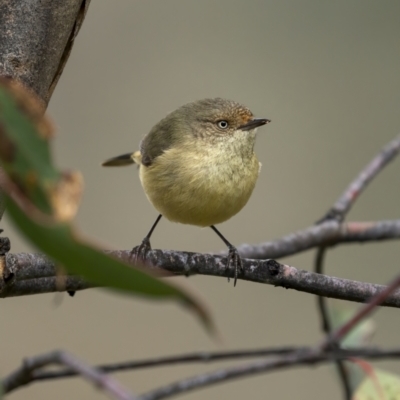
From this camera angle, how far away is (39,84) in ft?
3.75

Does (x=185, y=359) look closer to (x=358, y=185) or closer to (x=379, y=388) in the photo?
(x=379, y=388)

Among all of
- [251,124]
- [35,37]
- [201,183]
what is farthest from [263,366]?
[251,124]

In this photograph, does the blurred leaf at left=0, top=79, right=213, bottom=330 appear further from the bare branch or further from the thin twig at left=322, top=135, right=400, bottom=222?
the thin twig at left=322, top=135, right=400, bottom=222

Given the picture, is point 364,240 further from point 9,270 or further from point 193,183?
point 9,270

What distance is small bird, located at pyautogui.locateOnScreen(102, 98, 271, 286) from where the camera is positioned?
1.96 metres

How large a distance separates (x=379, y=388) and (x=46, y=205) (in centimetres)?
85

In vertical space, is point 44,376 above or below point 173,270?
below

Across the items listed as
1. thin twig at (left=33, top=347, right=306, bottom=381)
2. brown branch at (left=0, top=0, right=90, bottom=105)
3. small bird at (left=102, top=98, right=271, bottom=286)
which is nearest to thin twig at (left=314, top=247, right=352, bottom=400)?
small bird at (left=102, top=98, right=271, bottom=286)

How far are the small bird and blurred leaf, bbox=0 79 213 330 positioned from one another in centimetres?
140

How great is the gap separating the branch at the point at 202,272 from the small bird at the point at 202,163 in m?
0.52

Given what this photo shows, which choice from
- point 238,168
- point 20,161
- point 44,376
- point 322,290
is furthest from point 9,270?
point 238,168

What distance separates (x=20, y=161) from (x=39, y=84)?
82 cm

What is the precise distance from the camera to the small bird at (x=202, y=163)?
1.96 metres

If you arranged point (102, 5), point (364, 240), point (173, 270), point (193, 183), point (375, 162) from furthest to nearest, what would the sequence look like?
1. point (102, 5)
2. point (375, 162)
3. point (364, 240)
4. point (193, 183)
5. point (173, 270)
